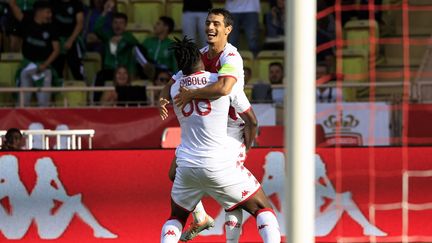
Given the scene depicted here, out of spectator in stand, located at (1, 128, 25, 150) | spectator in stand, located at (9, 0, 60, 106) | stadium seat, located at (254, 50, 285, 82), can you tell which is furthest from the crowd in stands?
spectator in stand, located at (1, 128, 25, 150)

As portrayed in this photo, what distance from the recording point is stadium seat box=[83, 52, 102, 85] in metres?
17.0

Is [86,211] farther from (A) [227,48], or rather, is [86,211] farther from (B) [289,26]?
(B) [289,26]

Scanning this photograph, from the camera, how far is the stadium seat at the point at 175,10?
58.0ft

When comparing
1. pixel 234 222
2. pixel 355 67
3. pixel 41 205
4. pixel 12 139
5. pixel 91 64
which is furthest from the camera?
pixel 91 64

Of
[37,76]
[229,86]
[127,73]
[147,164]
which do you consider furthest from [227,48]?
[37,76]

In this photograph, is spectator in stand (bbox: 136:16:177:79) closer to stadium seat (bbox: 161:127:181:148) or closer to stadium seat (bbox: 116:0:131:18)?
stadium seat (bbox: 116:0:131:18)

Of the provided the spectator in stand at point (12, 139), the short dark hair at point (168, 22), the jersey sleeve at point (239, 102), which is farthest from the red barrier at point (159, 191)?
the short dark hair at point (168, 22)

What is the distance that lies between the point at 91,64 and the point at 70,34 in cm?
56

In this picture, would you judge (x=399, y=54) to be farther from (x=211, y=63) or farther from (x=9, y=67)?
(x=211, y=63)

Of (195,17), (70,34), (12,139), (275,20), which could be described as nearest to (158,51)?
(195,17)

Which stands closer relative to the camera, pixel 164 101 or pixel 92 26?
pixel 164 101

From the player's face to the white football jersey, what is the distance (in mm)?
294

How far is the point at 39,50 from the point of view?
16453 mm

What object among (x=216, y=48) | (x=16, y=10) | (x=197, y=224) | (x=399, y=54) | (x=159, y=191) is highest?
(x=16, y=10)
